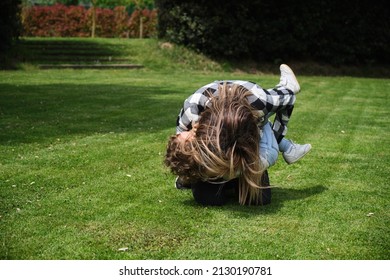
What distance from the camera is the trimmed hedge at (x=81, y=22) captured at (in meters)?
34.3

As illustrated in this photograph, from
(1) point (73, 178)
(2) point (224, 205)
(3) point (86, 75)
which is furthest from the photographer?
(3) point (86, 75)

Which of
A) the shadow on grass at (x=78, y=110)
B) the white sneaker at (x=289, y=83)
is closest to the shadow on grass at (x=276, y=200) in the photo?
the white sneaker at (x=289, y=83)

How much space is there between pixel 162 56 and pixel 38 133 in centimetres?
1418

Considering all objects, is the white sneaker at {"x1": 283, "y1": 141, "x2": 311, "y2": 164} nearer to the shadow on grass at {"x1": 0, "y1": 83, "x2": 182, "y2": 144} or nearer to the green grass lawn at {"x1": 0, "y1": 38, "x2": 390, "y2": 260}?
the green grass lawn at {"x1": 0, "y1": 38, "x2": 390, "y2": 260}

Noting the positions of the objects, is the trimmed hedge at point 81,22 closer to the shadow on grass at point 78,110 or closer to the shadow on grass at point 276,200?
the shadow on grass at point 78,110

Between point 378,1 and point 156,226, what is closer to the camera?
point 156,226

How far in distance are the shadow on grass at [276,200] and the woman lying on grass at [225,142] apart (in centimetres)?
8

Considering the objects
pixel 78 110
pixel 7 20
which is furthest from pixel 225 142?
pixel 7 20

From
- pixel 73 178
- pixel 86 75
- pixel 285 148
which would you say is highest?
pixel 285 148

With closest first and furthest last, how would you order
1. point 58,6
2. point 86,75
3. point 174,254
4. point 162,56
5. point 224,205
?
point 174,254
point 224,205
point 86,75
point 162,56
point 58,6

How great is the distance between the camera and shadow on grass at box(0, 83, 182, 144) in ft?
30.3

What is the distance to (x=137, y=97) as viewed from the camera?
1344 centimetres

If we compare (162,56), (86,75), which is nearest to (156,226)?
(86,75)

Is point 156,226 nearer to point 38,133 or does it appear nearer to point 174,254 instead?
point 174,254
